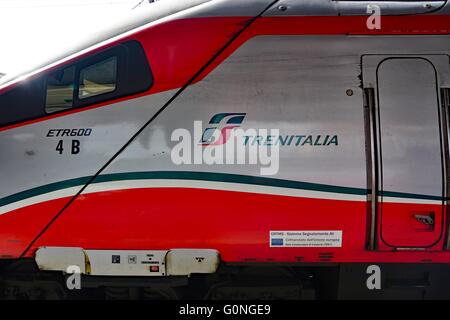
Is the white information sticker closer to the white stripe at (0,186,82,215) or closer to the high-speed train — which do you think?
the high-speed train

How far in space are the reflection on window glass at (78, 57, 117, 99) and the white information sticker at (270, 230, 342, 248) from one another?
1.53m

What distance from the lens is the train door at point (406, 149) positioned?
8.93 ft

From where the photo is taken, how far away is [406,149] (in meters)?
2.72

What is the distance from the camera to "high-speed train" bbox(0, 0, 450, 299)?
2.74 m

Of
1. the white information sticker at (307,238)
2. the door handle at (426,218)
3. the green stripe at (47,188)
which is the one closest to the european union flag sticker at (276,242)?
the white information sticker at (307,238)

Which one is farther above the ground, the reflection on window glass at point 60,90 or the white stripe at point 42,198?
the reflection on window glass at point 60,90

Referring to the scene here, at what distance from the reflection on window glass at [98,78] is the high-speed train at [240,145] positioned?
0.04 feet

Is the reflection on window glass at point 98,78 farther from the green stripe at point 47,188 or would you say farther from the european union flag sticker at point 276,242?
the european union flag sticker at point 276,242

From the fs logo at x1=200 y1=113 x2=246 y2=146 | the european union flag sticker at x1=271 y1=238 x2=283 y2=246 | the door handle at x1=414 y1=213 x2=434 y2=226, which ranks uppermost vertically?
the fs logo at x1=200 y1=113 x2=246 y2=146

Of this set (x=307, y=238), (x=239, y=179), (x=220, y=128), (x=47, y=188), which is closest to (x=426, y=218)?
(x=307, y=238)

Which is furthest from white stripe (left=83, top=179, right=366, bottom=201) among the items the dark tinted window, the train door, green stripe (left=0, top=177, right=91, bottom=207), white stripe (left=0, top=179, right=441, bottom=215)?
the dark tinted window

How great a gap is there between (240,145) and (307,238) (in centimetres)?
78

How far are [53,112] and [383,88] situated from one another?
2.27 metres

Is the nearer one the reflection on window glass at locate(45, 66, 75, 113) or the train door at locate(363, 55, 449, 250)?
the train door at locate(363, 55, 449, 250)
